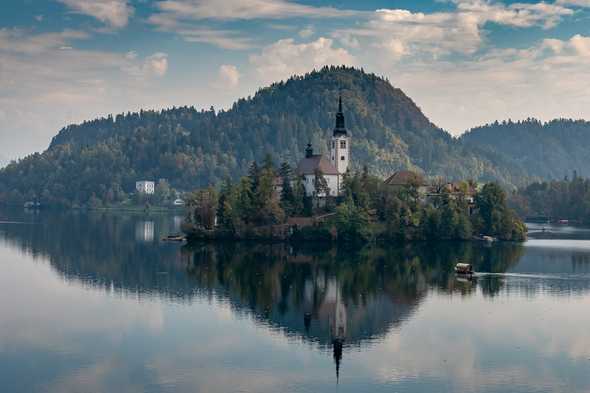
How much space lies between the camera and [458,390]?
60.2 m

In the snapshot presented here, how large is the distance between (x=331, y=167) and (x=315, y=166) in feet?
14.1

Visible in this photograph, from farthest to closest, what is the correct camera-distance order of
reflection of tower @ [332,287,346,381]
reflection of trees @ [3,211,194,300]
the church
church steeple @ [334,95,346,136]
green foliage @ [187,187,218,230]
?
church steeple @ [334,95,346,136], the church, green foliage @ [187,187,218,230], reflection of trees @ [3,211,194,300], reflection of tower @ [332,287,346,381]

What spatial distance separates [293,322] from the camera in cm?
8325

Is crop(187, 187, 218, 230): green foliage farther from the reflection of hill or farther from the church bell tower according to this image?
the church bell tower

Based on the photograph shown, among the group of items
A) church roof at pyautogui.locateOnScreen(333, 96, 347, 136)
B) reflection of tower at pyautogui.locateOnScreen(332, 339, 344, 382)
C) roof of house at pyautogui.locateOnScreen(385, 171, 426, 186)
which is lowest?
reflection of tower at pyautogui.locateOnScreen(332, 339, 344, 382)

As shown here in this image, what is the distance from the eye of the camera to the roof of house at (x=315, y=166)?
178 metres

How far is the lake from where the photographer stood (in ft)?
208

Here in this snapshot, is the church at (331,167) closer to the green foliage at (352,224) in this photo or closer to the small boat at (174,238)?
the green foliage at (352,224)

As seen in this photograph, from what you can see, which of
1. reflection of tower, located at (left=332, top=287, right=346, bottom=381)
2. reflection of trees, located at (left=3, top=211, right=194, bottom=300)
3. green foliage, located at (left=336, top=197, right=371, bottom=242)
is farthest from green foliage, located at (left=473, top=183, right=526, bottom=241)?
reflection of tower, located at (left=332, top=287, right=346, bottom=381)

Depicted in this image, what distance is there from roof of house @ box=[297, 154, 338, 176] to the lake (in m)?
40.0

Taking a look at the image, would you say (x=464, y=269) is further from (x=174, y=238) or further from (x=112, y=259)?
(x=174, y=238)

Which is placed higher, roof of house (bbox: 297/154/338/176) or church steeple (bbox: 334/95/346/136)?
church steeple (bbox: 334/95/346/136)

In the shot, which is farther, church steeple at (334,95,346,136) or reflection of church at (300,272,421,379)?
church steeple at (334,95,346,136)

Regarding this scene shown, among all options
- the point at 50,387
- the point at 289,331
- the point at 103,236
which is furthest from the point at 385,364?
the point at 103,236
